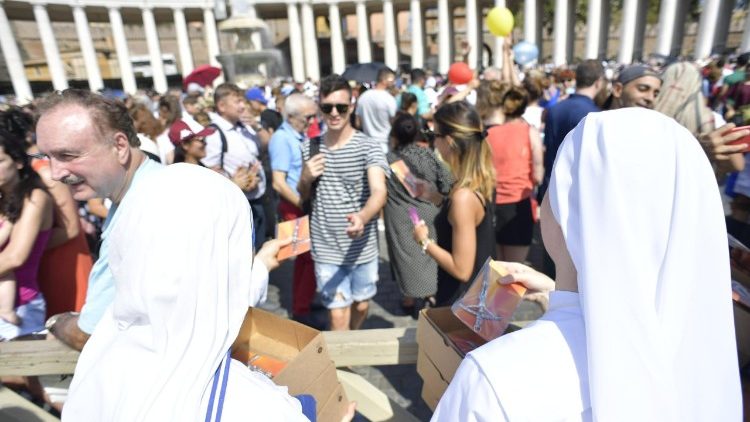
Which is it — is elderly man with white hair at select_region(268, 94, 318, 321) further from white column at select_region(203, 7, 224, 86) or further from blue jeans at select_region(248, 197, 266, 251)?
white column at select_region(203, 7, 224, 86)

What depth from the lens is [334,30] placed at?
136 feet

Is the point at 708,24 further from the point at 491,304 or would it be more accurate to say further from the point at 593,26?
the point at 491,304

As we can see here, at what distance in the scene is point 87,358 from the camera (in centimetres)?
124

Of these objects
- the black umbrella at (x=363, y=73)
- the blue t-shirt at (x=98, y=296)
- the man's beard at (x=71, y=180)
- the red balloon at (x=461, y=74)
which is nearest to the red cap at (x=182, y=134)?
the man's beard at (x=71, y=180)

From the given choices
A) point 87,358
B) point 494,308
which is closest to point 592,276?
point 494,308

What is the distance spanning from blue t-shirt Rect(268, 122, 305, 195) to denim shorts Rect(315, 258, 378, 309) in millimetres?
960

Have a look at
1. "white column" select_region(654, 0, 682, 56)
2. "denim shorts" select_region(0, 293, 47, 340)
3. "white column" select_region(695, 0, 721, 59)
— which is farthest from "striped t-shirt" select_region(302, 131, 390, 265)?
"white column" select_region(654, 0, 682, 56)

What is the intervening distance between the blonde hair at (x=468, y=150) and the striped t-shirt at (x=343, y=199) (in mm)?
723

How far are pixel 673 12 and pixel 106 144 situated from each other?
39357 mm

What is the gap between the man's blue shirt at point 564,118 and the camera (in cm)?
378

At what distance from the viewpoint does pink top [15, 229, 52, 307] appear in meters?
2.61

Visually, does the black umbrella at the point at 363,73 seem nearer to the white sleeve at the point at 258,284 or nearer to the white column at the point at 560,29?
the white sleeve at the point at 258,284

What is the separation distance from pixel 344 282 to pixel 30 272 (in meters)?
2.06

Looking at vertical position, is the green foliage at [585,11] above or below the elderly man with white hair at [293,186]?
above
